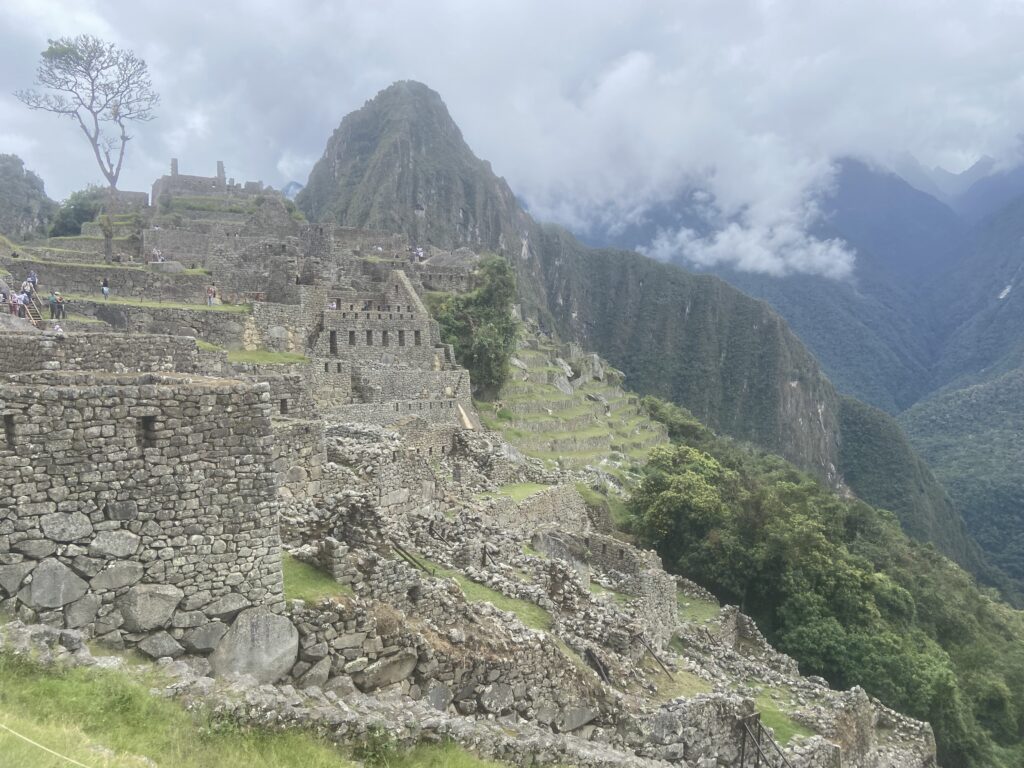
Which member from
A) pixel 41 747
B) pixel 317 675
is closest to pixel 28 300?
pixel 317 675

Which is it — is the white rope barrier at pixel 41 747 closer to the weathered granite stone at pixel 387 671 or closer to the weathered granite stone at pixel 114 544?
the weathered granite stone at pixel 114 544

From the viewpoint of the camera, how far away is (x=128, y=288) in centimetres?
2614

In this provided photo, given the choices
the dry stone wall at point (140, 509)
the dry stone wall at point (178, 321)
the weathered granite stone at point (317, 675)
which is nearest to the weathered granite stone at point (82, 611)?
the dry stone wall at point (140, 509)

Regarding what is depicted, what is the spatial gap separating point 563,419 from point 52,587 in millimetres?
39799

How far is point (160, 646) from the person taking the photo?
5.73 m

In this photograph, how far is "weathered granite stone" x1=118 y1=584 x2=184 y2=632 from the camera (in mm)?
5633

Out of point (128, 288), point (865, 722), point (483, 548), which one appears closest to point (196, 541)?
point (483, 548)

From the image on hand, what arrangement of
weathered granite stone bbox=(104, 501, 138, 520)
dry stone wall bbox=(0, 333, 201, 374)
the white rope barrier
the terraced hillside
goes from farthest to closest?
the terraced hillside → dry stone wall bbox=(0, 333, 201, 374) → weathered granite stone bbox=(104, 501, 138, 520) → the white rope barrier

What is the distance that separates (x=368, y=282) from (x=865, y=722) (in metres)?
33.8

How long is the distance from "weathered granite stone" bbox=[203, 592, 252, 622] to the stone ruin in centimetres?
2

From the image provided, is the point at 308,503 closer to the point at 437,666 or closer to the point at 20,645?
→ the point at 437,666

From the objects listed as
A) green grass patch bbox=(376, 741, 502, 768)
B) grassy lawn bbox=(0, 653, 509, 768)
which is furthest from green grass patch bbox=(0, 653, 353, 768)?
green grass patch bbox=(376, 741, 502, 768)

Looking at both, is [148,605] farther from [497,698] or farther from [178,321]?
[178,321]

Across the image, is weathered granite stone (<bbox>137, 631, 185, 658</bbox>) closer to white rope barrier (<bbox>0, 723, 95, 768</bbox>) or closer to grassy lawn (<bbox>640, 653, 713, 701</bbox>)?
→ white rope barrier (<bbox>0, 723, 95, 768</bbox>)
